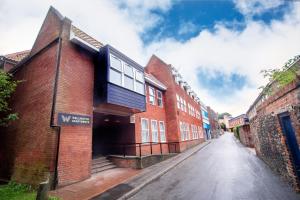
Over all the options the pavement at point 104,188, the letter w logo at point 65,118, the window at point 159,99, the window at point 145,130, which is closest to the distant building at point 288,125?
the pavement at point 104,188

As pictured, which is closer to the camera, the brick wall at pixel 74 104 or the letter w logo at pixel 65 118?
the brick wall at pixel 74 104

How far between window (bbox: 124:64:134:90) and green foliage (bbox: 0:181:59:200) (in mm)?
6651

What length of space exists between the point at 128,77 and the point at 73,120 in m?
4.33

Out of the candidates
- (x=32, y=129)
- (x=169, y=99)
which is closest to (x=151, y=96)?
(x=169, y=99)

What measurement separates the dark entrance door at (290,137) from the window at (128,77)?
7740 millimetres

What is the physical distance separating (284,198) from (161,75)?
1695cm

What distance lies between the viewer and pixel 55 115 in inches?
284

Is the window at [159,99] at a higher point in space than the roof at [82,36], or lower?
lower

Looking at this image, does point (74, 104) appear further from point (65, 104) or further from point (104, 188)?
point (104, 188)

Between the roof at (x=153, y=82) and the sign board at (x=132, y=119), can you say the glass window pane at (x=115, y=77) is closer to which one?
the sign board at (x=132, y=119)

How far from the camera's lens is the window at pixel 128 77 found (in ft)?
34.0

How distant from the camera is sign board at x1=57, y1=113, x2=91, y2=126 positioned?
737 cm

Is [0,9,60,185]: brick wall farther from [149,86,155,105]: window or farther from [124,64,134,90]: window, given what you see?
[149,86,155,105]: window

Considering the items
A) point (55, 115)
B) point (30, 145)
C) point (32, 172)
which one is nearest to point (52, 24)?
point (55, 115)
